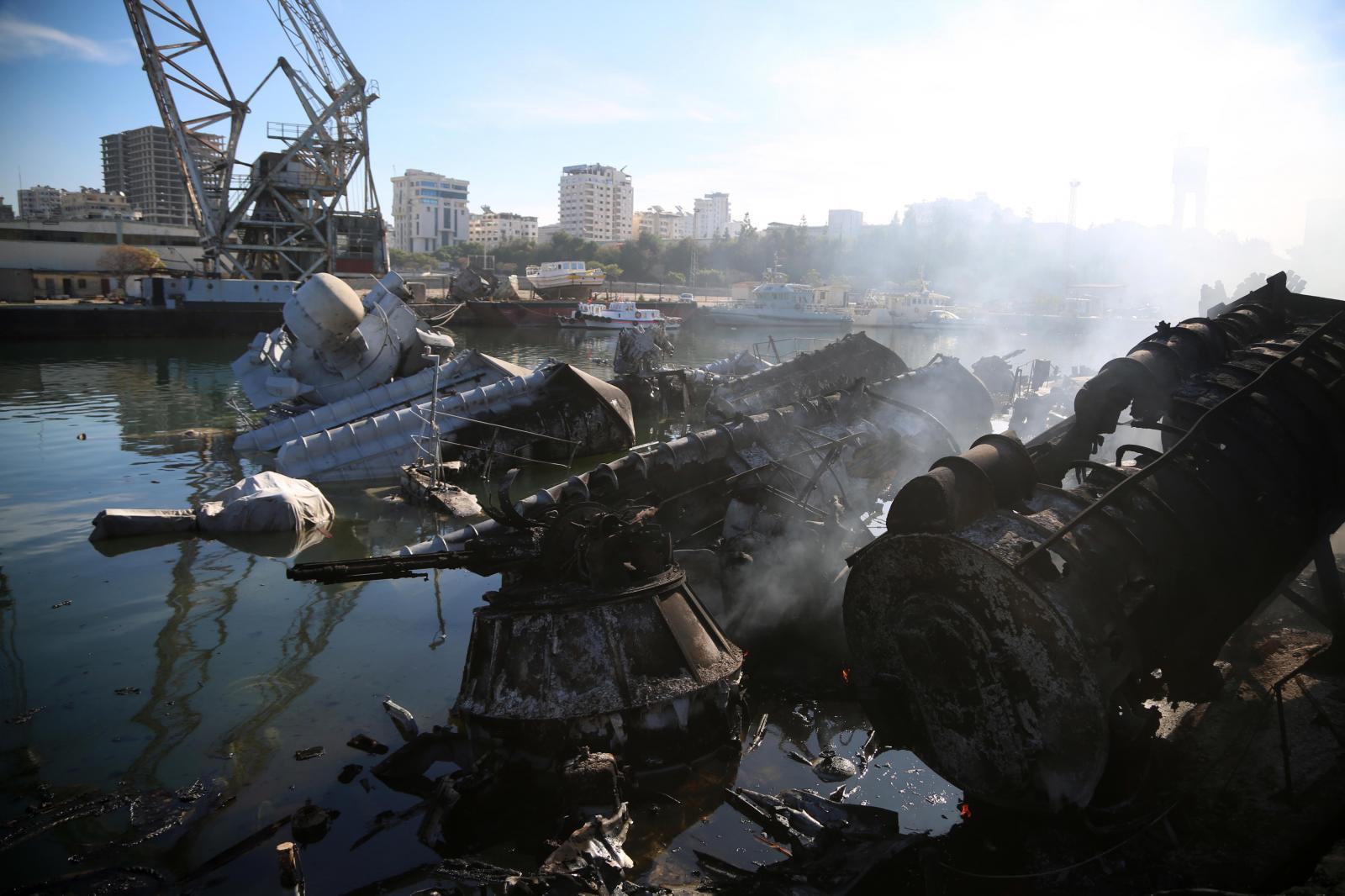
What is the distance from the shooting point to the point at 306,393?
78.4ft

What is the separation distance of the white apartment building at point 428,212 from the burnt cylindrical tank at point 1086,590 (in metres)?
170

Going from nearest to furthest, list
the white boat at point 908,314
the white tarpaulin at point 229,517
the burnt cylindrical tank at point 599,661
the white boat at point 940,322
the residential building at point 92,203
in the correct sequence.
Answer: the burnt cylindrical tank at point 599,661
the white tarpaulin at point 229,517
the white boat at point 940,322
the white boat at point 908,314
the residential building at point 92,203

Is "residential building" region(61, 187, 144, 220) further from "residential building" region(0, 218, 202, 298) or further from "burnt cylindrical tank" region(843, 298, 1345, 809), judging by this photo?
"burnt cylindrical tank" region(843, 298, 1345, 809)

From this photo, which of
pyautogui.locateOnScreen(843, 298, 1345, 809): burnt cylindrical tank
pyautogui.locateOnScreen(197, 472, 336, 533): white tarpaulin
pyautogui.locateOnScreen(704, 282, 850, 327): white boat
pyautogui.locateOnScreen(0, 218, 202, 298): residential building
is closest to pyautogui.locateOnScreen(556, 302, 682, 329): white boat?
pyautogui.locateOnScreen(704, 282, 850, 327): white boat

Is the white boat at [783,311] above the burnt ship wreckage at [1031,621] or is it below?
above

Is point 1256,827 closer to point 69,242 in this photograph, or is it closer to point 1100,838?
point 1100,838

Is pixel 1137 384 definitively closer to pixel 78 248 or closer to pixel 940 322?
pixel 940 322

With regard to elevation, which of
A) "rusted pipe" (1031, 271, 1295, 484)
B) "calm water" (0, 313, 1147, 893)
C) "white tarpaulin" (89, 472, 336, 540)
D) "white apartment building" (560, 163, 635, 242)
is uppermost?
"white apartment building" (560, 163, 635, 242)

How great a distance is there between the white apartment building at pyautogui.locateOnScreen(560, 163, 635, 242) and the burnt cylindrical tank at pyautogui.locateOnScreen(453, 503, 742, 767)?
608 ft

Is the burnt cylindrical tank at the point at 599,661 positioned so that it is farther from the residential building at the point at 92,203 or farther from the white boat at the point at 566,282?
the residential building at the point at 92,203

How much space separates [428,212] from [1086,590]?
18516 centimetres

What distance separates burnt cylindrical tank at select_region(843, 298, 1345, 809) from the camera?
5.23 metres

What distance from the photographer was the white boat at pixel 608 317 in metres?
56.0

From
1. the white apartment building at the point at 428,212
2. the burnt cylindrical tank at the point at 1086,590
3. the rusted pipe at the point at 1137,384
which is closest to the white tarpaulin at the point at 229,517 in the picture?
the burnt cylindrical tank at the point at 1086,590
